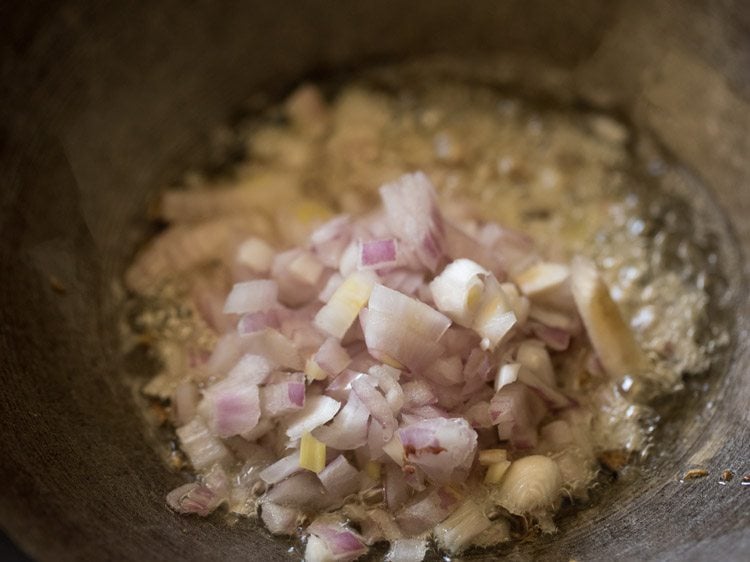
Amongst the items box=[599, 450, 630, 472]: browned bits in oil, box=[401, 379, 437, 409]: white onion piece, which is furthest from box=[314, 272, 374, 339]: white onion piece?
box=[599, 450, 630, 472]: browned bits in oil

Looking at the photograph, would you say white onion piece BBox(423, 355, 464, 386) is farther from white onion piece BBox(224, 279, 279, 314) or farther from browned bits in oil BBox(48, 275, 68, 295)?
browned bits in oil BBox(48, 275, 68, 295)

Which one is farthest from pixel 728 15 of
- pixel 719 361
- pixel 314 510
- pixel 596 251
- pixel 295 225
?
pixel 314 510

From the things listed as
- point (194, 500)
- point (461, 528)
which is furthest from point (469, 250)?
point (194, 500)

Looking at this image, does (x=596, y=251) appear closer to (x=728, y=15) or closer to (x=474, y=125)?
(x=474, y=125)

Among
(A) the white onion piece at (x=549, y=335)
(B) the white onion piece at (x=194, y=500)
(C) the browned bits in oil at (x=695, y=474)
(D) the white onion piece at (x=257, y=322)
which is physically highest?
(D) the white onion piece at (x=257, y=322)

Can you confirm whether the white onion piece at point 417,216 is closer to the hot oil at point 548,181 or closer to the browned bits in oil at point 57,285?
the hot oil at point 548,181

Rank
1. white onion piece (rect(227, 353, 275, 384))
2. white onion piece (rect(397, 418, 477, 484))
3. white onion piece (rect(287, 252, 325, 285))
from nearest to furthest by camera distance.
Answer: white onion piece (rect(397, 418, 477, 484)) < white onion piece (rect(227, 353, 275, 384)) < white onion piece (rect(287, 252, 325, 285))

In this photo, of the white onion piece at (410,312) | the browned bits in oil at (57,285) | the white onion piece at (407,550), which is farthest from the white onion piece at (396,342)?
the browned bits in oil at (57,285)
